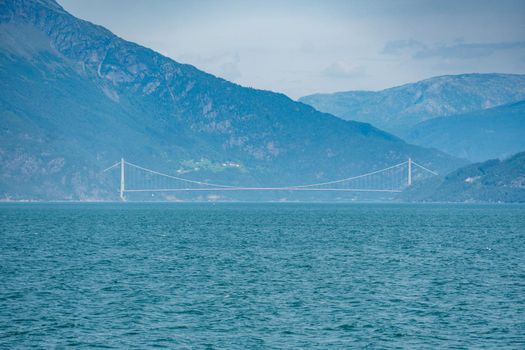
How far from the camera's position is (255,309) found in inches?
1828

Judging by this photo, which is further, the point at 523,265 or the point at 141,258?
the point at 141,258

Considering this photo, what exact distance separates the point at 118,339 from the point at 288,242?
56395 millimetres

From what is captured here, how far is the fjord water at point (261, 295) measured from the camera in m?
39.7

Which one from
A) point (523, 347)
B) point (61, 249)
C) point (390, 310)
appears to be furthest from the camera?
point (61, 249)

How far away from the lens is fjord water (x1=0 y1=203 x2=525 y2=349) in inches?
1561

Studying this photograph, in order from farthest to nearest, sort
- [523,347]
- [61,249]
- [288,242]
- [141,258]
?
[288,242] < [61,249] < [141,258] < [523,347]

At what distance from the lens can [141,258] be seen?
73312mm

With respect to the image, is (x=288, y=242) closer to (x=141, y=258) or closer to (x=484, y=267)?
(x=141, y=258)

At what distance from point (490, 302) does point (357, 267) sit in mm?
18548

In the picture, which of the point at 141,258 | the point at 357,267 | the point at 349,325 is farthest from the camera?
the point at 141,258

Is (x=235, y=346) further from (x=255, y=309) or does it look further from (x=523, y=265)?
(x=523, y=265)

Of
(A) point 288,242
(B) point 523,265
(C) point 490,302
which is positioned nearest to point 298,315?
(C) point 490,302

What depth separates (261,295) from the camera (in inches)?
2015

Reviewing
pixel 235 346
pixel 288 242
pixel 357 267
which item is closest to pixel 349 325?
pixel 235 346
